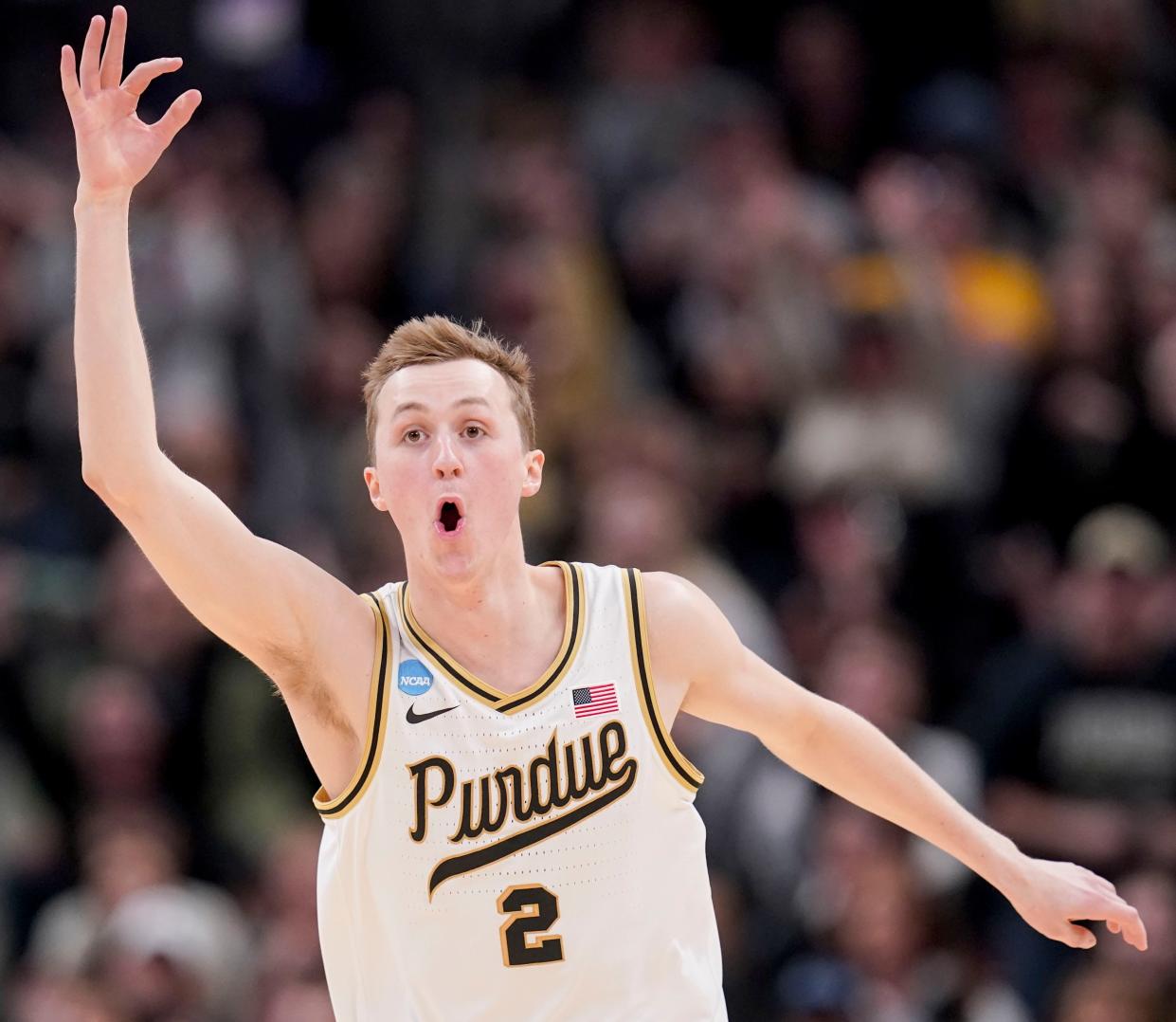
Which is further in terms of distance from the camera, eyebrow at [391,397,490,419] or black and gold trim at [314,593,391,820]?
eyebrow at [391,397,490,419]

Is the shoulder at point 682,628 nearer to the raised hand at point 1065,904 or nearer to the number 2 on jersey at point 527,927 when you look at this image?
the number 2 on jersey at point 527,927

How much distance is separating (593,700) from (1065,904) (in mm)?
1360

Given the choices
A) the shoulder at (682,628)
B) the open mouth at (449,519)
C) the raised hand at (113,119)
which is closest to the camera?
the raised hand at (113,119)

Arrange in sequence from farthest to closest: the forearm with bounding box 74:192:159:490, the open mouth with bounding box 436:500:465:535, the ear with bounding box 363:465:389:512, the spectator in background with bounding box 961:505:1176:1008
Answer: the spectator in background with bounding box 961:505:1176:1008
the ear with bounding box 363:465:389:512
the open mouth with bounding box 436:500:465:535
the forearm with bounding box 74:192:159:490

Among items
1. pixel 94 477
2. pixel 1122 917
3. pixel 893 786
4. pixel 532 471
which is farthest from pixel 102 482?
pixel 1122 917

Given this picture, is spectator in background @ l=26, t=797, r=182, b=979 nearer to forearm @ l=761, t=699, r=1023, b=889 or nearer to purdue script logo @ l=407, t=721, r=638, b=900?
purdue script logo @ l=407, t=721, r=638, b=900

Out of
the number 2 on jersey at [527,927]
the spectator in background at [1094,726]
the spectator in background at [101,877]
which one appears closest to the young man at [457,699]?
the number 2 on jersey at [527,927]

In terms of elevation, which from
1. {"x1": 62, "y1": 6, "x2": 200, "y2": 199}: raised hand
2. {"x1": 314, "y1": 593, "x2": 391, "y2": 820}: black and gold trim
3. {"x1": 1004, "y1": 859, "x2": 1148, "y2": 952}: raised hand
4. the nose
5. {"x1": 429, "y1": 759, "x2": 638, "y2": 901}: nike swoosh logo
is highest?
{"x1": 62, "y1": 6, "x2": 200, "y2": 199}: raised hand

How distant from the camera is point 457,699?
529 centimetres

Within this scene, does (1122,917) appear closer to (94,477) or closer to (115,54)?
(94,477)

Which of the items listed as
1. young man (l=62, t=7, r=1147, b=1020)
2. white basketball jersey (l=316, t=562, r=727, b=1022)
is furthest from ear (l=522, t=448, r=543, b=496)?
white basketball jersey (l=316, t=562, r=727, b=1022)

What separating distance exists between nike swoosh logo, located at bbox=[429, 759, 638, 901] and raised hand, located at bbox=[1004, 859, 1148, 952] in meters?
1.16

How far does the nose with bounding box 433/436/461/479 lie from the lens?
17.1ft

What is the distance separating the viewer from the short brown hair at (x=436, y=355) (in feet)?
17.9
